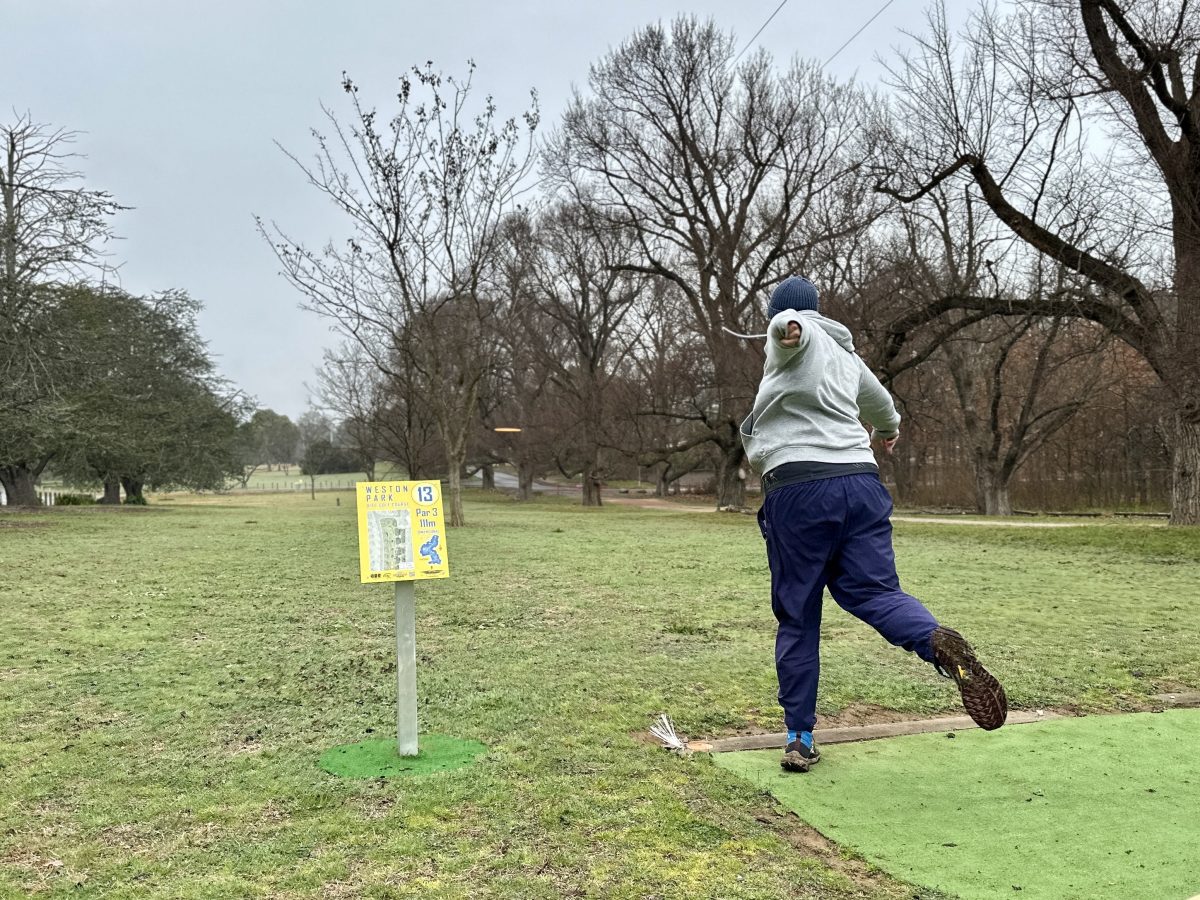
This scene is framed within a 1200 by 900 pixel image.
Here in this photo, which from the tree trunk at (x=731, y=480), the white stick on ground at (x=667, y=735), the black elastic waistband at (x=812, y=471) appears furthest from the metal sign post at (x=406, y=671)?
the tree trunk at (x=731, y=480)

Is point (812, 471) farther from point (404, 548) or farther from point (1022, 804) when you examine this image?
point (404, 548)

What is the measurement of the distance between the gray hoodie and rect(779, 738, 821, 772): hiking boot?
113 centimetres

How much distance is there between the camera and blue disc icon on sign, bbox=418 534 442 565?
143 inches

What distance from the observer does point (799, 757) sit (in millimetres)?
3457

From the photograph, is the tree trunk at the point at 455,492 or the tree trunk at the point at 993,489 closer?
the tree trunk at the point at 455,492

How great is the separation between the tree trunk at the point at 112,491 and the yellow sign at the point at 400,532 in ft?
110

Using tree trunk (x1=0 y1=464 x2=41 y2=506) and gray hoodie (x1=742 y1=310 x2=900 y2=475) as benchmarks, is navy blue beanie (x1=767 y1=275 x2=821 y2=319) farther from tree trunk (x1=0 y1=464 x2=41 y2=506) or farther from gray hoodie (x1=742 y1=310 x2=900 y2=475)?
tree trunk (x1=0 y1=464 x2=41 y2=506)

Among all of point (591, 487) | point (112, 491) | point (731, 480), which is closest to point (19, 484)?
point (112, 491)

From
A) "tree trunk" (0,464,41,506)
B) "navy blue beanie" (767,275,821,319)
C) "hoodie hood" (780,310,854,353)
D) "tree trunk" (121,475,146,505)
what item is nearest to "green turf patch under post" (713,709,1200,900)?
"hoodie hood" (780,310,854,353)

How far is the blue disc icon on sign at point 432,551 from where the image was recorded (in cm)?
363

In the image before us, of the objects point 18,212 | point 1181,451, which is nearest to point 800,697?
point 1181,451

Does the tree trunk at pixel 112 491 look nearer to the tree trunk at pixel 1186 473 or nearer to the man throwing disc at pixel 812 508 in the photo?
the tree trunk at pixel 1186 473

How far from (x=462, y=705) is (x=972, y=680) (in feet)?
8.42

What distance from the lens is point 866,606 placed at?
3312mm
